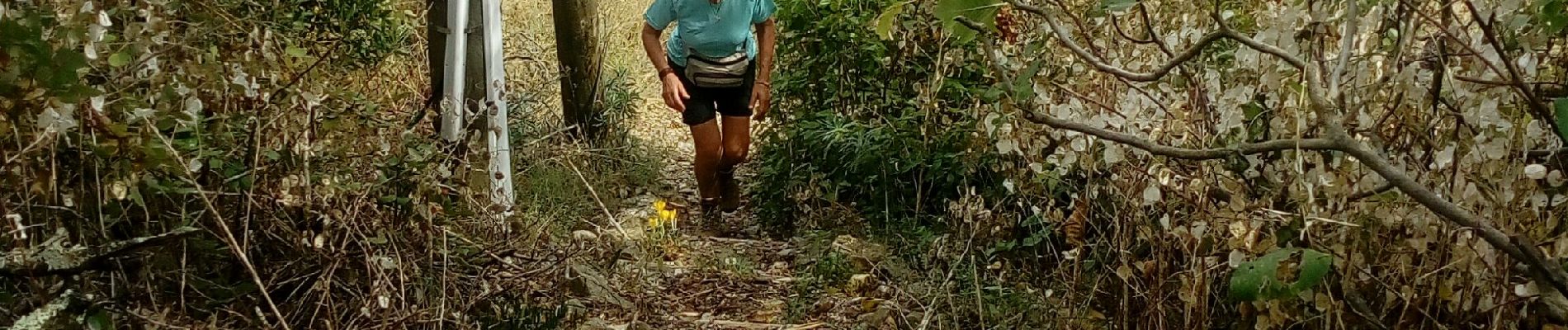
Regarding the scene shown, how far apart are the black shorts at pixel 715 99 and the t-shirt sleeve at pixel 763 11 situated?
0.66 feet

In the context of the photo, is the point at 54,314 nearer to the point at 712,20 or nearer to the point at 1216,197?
the point at 1216,197

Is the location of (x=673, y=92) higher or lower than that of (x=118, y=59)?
lower

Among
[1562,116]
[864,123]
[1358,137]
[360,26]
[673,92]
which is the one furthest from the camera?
[360,26]

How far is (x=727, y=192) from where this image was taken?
5625mm

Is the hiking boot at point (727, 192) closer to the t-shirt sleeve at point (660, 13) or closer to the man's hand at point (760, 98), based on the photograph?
the man's hand at point (760, 98)

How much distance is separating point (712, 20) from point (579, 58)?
1.61 metres

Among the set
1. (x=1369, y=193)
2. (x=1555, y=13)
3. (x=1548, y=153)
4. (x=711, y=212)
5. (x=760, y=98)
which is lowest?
(x=711, y=212)

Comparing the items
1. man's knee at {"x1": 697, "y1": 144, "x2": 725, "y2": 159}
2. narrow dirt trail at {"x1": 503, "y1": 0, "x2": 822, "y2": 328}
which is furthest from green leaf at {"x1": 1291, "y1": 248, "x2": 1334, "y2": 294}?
man's knee at {"x1": 697, "y1": 144, "x2": 725, "y2": 159}

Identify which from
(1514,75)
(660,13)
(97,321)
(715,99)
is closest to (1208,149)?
(1514,75)

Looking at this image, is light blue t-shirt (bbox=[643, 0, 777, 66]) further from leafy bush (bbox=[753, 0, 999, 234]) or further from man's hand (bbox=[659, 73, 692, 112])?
leafy bush (bbox=[753, 0, 999, 234])

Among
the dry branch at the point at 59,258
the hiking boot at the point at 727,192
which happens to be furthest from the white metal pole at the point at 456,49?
the hiking boot at the point at 727,192

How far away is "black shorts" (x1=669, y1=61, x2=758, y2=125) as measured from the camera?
518 cm

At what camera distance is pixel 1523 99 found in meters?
2.17

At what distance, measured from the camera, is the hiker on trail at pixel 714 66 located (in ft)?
16.4
